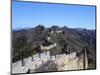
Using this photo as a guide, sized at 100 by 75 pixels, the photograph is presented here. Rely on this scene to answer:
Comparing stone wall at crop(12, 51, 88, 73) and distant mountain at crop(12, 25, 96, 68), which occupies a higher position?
distant mountain at crop(12, 25, 96, 68)

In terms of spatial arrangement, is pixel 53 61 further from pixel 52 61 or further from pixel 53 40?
pixel 53 40

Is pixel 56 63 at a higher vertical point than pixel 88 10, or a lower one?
lower

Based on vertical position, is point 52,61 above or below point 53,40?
below

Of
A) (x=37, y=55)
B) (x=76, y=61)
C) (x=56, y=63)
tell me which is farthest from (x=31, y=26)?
(x=76, y=61)

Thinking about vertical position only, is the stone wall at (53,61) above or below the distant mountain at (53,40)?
below

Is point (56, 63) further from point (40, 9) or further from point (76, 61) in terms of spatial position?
point (40, 9)

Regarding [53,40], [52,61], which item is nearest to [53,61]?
[52,61]

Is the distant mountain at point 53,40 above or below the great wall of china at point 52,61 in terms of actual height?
above
